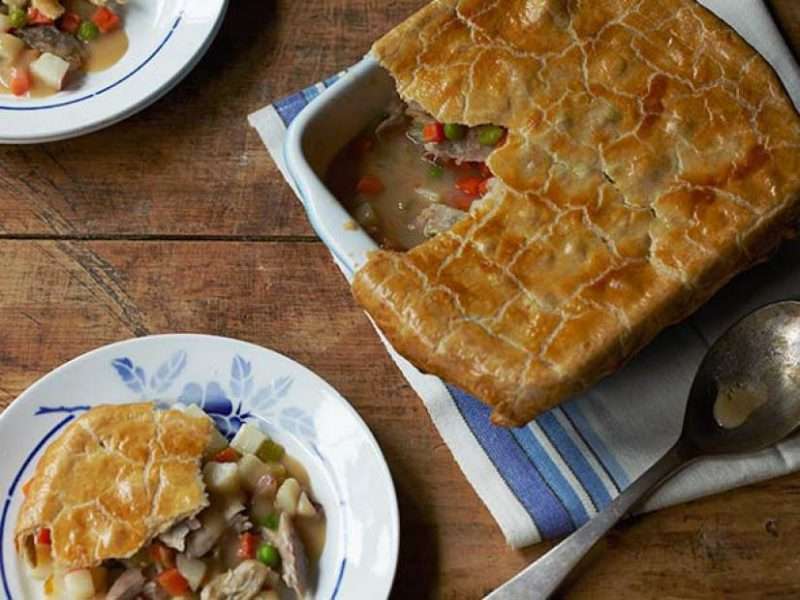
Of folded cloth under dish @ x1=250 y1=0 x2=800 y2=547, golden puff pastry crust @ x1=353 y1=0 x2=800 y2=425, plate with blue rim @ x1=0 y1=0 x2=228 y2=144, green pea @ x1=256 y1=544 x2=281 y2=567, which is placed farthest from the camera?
plate with blue rim @ x1=0 y1=0 x2=228 y2=144

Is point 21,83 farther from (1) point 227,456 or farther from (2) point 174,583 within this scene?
(2) point 174,583

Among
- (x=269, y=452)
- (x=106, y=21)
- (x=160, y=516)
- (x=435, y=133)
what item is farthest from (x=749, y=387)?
(x=106, y=21)

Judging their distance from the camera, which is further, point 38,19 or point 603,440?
point 38,19

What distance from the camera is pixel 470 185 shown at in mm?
2346

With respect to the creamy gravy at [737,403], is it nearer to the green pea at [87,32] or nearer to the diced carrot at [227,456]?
the diced carrot at [227,456]

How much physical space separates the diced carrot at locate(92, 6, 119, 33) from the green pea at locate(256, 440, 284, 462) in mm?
1111

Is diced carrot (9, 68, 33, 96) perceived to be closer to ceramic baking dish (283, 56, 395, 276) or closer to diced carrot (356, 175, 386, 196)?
ceramic baking dish (283, 56, 395, 276)

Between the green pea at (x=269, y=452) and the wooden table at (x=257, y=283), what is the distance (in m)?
0.19

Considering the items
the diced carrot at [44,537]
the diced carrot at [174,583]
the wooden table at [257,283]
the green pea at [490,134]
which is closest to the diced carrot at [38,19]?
the wooden table at [257,283]

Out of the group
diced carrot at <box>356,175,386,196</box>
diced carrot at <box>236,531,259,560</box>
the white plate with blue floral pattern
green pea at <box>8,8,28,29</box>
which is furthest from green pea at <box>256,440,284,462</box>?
green pea at <box>8,8,28,29</box>

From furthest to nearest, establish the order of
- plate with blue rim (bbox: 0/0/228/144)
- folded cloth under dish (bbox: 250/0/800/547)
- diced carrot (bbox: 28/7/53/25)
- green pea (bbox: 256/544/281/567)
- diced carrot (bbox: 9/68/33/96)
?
diced carrot (bbox: 28/7/53/25) → diced carrot (bbox: 9/68/33/96) → plate with blue rim (bbox: 0/0/228/144) → folded cloth under dish (bbox: 250/0/800/547) → green pea (bbox: 256/544/281/567)

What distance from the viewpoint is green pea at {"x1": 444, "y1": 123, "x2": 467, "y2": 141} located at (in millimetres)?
2234

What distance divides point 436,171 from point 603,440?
640 millimetres

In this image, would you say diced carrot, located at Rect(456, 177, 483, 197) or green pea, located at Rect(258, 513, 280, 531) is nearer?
green pea, located at Rect(258, 513, 280, 531)
